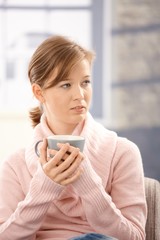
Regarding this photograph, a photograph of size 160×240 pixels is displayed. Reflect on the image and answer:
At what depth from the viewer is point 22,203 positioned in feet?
4.92

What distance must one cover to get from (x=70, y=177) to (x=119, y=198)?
0.24m

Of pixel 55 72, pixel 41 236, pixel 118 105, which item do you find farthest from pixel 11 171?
pixel 118 105

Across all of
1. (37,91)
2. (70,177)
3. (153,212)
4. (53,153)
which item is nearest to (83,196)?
(70,177)

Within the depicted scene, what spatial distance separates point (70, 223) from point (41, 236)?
3.9 inches

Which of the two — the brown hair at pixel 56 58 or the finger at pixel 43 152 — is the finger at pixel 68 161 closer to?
the finger at pixel 43 152

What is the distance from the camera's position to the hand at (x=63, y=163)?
132cm

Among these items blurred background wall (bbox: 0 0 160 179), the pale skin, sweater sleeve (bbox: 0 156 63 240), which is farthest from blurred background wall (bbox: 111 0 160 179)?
sweater sleeve (bbox: 0 156 63 240)

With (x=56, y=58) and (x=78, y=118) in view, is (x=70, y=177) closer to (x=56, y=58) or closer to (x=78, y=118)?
(x=78, y=118)

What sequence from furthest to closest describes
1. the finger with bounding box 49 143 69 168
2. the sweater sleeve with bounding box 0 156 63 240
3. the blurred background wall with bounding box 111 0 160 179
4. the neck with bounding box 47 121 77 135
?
the blurred background wall with bounding box 111 0 160 179 → the neck with bounding box 47 121 77 135 → the sweater sleeve with bounding box 0 156 63 240 → the finger with bounding box 49 143 69 168

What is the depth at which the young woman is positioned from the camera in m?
1.46

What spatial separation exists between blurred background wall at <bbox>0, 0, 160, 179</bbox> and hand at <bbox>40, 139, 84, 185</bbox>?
3.04 meters

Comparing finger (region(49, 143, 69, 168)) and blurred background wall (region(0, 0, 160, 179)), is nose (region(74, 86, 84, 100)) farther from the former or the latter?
blurred background wall (region(0, 0, 160, 179))

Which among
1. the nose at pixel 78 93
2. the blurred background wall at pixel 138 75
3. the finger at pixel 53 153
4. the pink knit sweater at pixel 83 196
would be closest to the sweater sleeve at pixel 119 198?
the pink knit sweater at pixel 83 196

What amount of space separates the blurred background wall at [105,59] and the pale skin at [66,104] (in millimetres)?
2703
